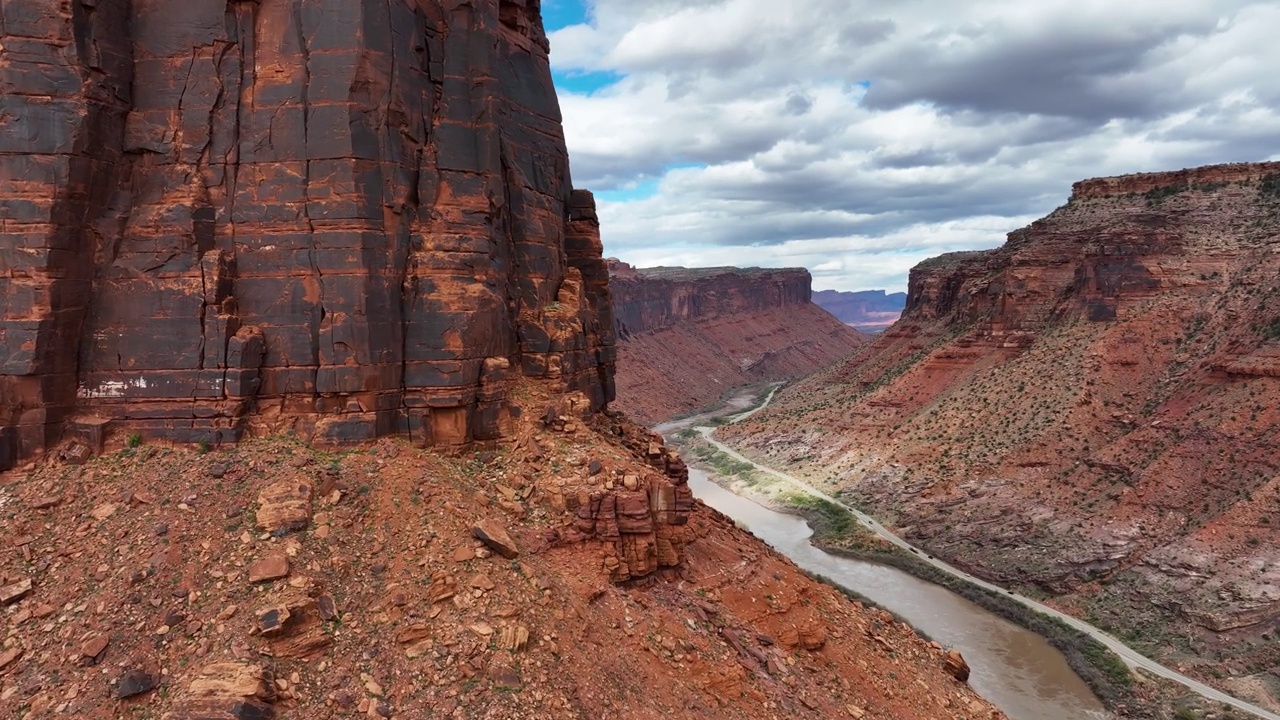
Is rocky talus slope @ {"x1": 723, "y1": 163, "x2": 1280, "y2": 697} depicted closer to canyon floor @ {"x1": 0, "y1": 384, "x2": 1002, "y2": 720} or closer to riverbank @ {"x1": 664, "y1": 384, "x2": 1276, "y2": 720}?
riverbank @ {"x1": 664, "y1": 384, "x2": 1276, "y2": 720}

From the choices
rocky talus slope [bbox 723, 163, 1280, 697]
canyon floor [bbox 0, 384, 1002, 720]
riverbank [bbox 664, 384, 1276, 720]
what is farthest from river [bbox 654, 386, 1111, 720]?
canyon floor [bbox 0, 384, 1002, 720]

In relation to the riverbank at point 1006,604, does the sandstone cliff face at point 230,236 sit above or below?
above

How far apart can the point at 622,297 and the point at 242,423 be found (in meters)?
113

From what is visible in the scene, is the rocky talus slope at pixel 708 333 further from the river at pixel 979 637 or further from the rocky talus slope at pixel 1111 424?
the river at pixel 979 637

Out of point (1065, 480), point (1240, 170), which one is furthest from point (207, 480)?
point (1240, 170)

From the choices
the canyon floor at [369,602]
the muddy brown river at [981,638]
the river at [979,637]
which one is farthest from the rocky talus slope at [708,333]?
the canyon floor at [369,602]

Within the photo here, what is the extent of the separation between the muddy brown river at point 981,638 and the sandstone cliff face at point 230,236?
29710 millimetres

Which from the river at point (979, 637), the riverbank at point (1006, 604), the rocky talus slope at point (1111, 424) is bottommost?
the river at point (979, 637)

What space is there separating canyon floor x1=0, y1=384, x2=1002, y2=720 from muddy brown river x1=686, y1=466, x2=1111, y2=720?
1710 centimetres

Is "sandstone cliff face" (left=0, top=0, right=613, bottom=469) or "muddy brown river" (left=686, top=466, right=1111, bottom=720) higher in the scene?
"sandstone cliff face" (left=0, top=0, right=613, bottom=469)

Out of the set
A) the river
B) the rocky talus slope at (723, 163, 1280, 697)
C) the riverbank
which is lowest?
the river

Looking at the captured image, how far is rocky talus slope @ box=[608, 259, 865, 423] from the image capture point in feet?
397

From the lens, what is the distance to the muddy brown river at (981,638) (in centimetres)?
3291

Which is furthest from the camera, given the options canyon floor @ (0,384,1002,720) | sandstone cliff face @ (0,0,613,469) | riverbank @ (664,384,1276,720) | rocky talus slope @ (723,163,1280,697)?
rocky talus slope @ (723,163,1280,697)
